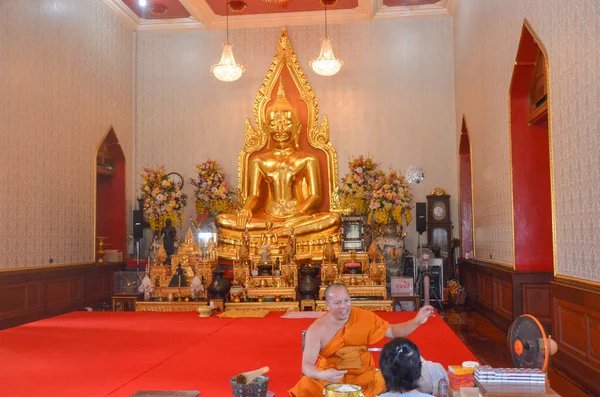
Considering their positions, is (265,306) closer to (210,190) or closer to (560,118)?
(210,190)

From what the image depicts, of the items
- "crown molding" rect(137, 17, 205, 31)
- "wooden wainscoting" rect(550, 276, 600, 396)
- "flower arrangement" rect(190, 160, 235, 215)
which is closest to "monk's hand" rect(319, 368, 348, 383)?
"wooden wainscoting" rect(550, 276, 600, 396)

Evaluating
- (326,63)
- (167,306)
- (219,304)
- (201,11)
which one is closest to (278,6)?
(201,11)

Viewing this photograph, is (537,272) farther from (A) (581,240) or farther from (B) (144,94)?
(B) (144,94)

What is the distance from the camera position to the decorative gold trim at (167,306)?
688 centimetres

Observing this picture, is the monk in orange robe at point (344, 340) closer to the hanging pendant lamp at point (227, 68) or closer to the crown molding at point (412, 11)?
the hanging pendant lamp at point (227, 68)

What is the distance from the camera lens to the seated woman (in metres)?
1.92

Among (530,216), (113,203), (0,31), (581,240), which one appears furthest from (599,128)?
(113,203)

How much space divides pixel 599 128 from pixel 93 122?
6.60 m

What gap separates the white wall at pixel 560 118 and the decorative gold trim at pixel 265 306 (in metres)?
2.43

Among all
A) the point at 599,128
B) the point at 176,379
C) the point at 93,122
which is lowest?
the point at 176,379

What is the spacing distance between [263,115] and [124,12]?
8.82 ft

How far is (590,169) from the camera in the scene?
3.91 metres

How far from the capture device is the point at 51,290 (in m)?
6.93

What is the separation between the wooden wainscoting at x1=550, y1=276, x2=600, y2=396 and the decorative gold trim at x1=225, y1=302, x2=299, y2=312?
9.98 ft
